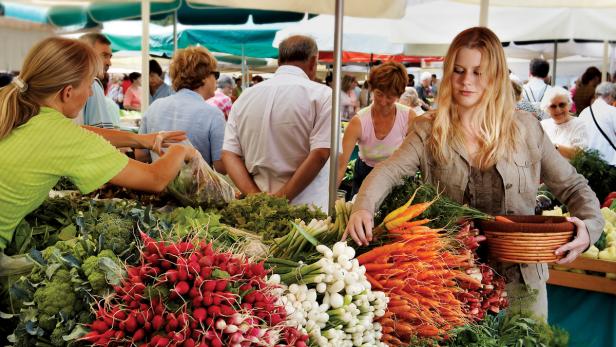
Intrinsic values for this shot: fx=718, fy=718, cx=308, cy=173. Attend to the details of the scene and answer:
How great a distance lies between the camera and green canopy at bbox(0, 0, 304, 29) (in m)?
6.77

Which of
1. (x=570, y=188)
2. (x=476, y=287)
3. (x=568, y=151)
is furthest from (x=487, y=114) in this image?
(x=568, y=151)

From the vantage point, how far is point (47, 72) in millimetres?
2732

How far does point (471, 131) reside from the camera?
2.90 meters

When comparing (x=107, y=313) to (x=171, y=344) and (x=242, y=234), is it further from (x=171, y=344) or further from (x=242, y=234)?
(x=242, y=234)

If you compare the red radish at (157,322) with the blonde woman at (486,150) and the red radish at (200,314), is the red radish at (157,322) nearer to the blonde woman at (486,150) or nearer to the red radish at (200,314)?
the red radish at (200,314)

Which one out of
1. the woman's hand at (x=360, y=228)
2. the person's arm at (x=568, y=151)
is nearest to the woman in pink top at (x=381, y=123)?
the person's arm at (x=568, y=151)

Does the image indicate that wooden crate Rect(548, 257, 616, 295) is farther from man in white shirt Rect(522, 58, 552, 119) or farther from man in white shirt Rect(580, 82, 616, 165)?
man in white shirt Rect(522, 58, 552, 119)

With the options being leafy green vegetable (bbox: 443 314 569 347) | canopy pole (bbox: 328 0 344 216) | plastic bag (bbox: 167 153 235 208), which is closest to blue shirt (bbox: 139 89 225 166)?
plastic bag (bbox: 167 153 235 208)

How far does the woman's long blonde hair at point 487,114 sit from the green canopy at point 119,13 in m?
3.74

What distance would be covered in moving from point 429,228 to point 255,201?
3.20 ft

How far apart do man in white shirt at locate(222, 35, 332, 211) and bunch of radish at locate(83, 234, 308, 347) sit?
7.38ft

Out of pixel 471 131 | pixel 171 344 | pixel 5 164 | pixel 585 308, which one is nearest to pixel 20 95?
pixel 5 164

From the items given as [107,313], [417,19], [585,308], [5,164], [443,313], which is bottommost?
[585,308]

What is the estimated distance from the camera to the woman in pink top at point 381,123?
5.65 m
